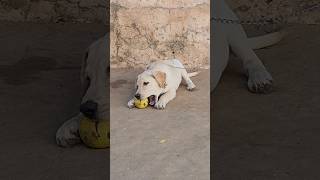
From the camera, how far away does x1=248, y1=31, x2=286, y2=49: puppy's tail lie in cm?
611

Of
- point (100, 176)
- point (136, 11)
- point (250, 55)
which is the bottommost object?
point (100, 176)

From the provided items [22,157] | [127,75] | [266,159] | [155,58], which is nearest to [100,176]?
[22,157]

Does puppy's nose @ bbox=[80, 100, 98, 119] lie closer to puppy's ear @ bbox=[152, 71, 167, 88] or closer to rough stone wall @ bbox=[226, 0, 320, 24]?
puppy's ear @ bbox=[152, 71, 167, 88]

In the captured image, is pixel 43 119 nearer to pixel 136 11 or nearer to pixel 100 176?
pixel 100 176

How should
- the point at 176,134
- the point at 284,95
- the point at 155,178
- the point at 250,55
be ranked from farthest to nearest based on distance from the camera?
the point at 250,55, the point at 284,95, the point at 176,134, the point at 155,178

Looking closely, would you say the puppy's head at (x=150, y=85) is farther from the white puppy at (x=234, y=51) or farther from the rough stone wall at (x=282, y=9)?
the rough stone wall at (x=282, y=9)

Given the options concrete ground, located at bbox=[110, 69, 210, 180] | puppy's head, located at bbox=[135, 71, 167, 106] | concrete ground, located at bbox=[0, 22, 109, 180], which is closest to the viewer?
concrete ground, located at bbox=[110, 69, 210, 180]

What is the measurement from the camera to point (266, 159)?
147 inches

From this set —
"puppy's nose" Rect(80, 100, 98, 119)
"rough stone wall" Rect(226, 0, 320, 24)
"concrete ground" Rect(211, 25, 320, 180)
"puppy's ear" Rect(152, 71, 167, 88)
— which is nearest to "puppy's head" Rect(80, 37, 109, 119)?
"puppy's nose" Rect(80, 100, 98, 119)

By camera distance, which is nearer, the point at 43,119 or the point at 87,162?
the point at 87,162

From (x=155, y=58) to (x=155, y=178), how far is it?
2409 mm

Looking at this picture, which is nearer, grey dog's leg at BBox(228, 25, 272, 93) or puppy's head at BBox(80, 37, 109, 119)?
puppy's head at BBox(80, 37, 109, 119)

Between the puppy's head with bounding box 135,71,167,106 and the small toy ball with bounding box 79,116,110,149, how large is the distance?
44cm

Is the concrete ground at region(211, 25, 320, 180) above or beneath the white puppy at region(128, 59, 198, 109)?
beneath
